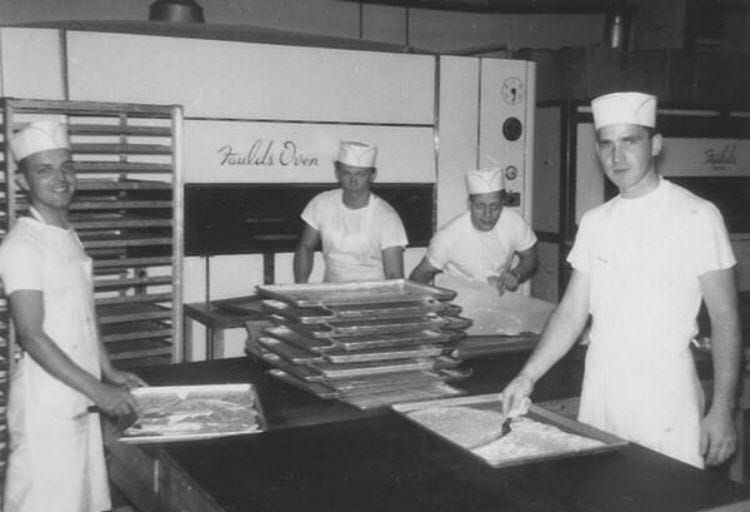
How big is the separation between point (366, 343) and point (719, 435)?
88cm

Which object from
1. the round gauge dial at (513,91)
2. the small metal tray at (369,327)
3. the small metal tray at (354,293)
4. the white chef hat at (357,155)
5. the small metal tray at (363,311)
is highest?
the round gauge dial at (513,91)

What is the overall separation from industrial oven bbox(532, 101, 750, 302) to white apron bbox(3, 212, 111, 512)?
12.1ft

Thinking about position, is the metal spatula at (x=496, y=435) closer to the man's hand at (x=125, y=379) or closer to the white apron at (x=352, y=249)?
the man's hand at (x=125, y=379)

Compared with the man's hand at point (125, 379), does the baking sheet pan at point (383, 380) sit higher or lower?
higher

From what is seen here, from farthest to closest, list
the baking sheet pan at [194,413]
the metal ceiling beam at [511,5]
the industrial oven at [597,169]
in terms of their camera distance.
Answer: the metal ceiling beam at [511,5] < the industrial oven at [597,169] < the baking sheet pan at [194,413]

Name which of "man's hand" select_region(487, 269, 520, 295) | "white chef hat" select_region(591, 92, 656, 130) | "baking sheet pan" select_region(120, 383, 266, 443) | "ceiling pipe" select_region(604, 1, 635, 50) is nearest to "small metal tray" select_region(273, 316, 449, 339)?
"baking sheet pan" select_region(120, 383, 266, 443)

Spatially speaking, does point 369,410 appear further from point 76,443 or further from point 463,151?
point 463,151

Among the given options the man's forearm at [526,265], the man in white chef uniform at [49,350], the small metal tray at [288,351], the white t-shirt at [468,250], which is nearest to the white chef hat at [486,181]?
the white t-shirt at [468,250]

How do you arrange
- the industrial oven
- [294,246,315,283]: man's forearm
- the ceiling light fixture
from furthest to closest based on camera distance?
the industrial oven, the ceiling light fixture, [294,246,315,283]: man's forearm

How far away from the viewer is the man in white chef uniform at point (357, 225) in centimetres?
411

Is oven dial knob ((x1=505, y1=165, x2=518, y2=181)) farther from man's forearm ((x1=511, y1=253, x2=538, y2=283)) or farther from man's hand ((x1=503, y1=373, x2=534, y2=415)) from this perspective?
man's hand ((x1=503, y1=373, x2=534, y2=415))

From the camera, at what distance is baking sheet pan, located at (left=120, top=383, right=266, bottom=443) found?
183 cm

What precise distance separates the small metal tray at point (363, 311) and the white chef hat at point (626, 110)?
642mm

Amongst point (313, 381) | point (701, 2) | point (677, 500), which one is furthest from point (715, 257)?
point (701, 2)
